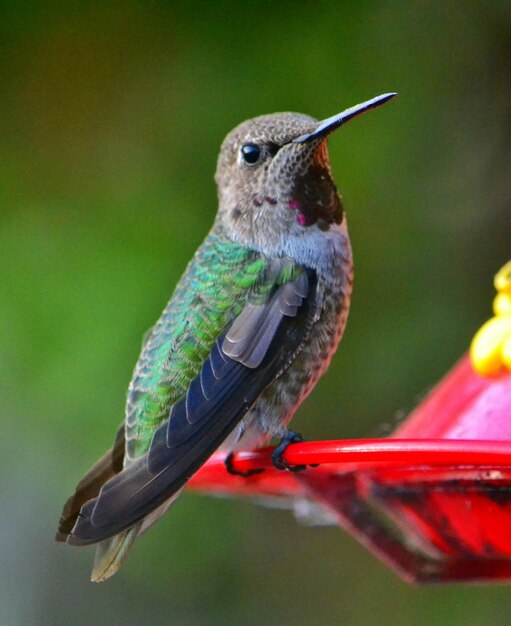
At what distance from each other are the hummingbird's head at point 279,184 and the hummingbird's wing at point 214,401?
214 millimetres

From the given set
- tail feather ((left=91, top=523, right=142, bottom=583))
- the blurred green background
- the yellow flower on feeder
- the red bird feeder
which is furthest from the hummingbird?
the blurred green background

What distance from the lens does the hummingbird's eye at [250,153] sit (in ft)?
9.23

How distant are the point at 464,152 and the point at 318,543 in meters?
1.93

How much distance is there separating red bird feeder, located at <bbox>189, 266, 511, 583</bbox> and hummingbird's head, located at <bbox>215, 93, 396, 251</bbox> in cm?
56

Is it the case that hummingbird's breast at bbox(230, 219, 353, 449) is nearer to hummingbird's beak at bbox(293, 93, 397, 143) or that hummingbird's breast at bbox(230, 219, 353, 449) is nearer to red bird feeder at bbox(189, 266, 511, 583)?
red bird feeder at bbox(189, 266, 511, 583)

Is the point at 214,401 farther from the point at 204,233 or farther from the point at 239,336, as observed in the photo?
the point at 204,233

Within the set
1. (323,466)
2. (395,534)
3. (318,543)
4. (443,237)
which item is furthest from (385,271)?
(323,466)

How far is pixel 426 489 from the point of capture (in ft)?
7.38

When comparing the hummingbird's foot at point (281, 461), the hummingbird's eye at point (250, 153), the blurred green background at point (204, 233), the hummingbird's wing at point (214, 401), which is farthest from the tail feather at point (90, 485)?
the blurred green background at point (204, 233)

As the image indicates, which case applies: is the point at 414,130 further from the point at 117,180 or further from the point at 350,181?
the point at 117,180

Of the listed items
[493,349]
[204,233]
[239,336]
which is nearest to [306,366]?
[239,336]

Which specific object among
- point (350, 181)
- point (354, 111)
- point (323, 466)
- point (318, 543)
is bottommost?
point (318, 543)

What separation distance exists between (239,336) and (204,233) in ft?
5.53

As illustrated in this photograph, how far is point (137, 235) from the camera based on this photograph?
157 inches
